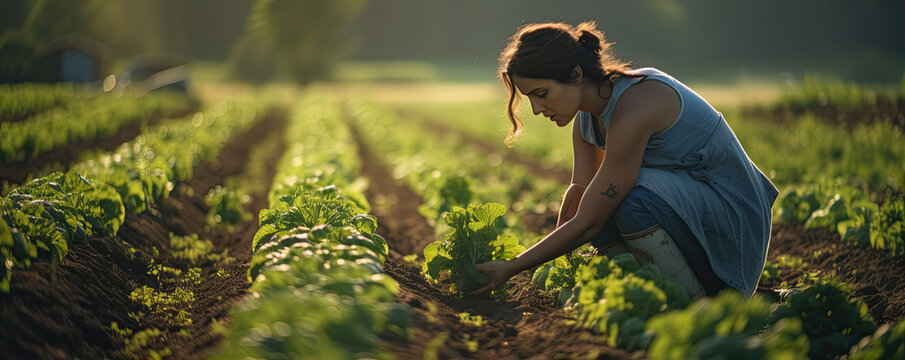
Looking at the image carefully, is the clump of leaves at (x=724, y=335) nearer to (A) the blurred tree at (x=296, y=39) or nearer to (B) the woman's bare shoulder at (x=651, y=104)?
(B) the woman's bare shoulder at (x=651, y=104)

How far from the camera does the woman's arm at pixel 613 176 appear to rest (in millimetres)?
2932

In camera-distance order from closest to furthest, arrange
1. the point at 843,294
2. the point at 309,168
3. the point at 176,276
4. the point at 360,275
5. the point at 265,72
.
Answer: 1. the point at 360,275
2. the point at 843,294
3. the point at 176,276
4. the point at 309,168
5. the point at 265,72

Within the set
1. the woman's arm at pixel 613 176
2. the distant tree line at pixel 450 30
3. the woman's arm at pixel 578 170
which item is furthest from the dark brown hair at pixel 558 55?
the woman's arm at pixel 578 170

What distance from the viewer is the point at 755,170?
339 cm

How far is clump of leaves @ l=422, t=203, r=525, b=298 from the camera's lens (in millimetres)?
3398

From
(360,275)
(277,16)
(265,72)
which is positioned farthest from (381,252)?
(265,72)

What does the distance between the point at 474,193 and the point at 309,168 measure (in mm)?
1648

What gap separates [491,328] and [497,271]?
0.27m

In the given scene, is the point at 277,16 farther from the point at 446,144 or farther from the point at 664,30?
the point at 664,30

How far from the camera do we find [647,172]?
3086 millimetres

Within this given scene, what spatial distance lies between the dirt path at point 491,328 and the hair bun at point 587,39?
4.19 feet

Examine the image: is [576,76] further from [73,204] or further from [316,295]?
[73,204]

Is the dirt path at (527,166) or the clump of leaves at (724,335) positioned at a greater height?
the clump of leaves at (724,335)

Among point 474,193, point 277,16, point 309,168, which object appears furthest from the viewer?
point 277,16
